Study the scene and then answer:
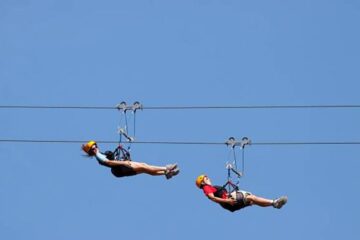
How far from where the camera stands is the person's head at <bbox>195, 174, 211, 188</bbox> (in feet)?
101

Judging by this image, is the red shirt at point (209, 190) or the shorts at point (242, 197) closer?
the shorts at point (242, 197)

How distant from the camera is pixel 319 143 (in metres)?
27.7

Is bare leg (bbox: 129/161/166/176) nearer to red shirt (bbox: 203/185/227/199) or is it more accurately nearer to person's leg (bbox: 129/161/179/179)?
Answer: person's leg (bbox: 129/161/179/179)

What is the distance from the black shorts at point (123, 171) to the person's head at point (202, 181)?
74.4 inches

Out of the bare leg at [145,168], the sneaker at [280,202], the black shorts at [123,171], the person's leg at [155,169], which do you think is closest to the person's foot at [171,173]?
the person's leg at [155,169]

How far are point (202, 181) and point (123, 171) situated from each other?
2113 mm

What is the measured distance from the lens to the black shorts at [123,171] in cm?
2958

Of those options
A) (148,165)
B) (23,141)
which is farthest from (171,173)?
(23,141)

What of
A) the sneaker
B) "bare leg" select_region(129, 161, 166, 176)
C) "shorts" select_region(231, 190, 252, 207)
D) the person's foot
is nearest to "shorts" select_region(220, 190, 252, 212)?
"shorts" select_region(231, 190, 252, 207)

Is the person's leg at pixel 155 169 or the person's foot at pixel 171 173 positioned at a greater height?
the person's leg at pixel 155 169

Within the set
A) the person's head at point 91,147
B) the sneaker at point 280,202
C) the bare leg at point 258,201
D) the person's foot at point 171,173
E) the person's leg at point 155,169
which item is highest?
the person's head at point 91,147

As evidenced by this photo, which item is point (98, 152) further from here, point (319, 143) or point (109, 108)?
point (319, 143)

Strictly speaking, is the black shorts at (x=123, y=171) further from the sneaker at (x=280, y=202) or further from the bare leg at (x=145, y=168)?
the sneaker at (x=280, y=202)

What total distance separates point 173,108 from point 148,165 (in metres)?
1.72
